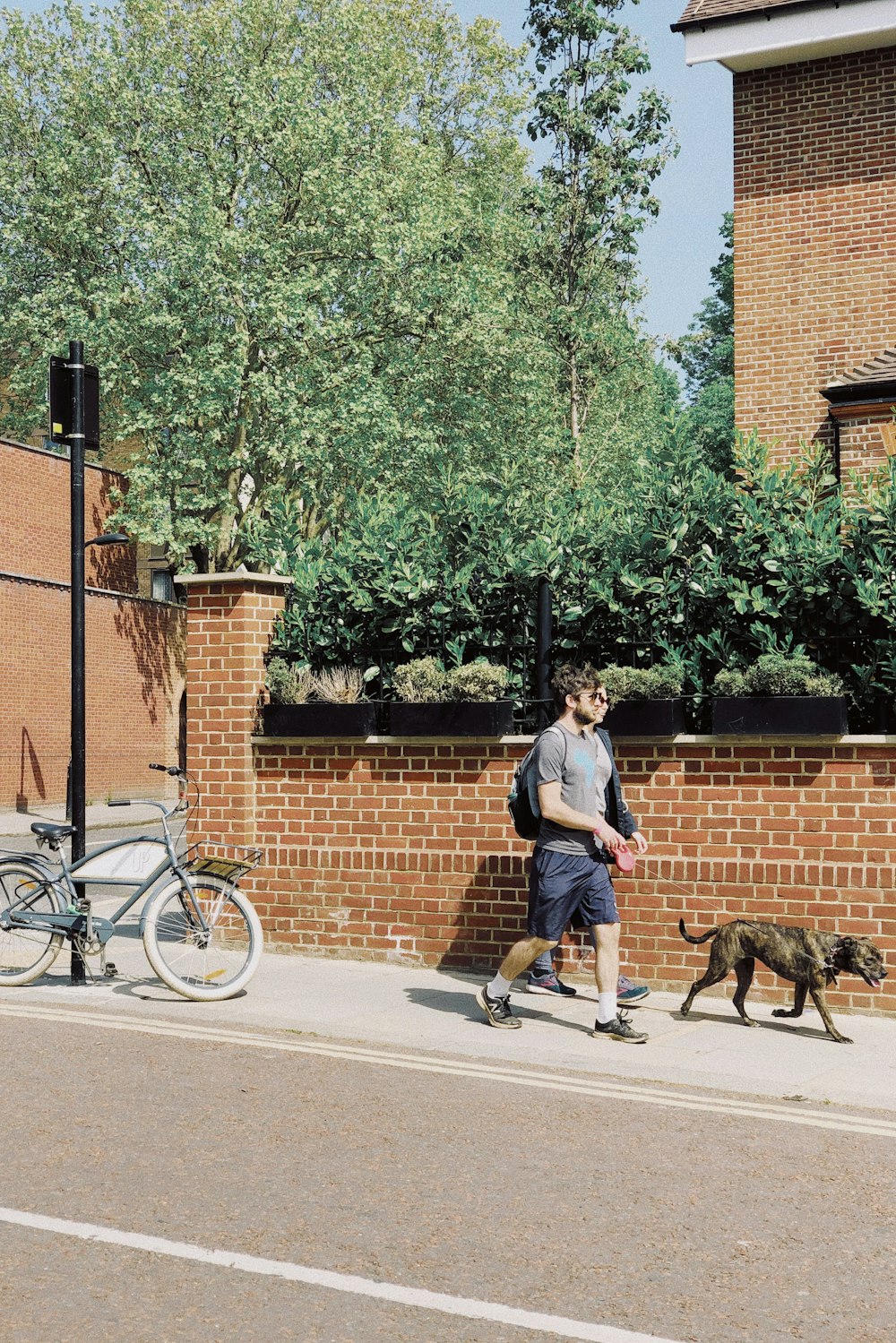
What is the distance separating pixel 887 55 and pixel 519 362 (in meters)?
16.4

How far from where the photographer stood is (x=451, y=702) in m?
10.0

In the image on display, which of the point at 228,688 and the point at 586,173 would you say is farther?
the point at 586,173

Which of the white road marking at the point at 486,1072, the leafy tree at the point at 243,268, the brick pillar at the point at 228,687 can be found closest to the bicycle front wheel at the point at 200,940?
the white road marking at the point at 486,1072

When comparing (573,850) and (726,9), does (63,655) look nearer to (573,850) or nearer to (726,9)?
(726,9)

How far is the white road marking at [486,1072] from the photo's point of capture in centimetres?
643

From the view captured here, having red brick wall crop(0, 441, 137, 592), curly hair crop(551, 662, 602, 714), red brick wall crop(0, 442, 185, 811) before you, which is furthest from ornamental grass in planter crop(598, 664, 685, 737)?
red brick wall crop(0, 442, 185, 811)

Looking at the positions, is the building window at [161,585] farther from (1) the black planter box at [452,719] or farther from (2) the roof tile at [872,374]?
(1) the black planter box at [452,719]

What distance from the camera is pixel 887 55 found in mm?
16016

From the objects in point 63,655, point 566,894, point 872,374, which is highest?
point 872,374

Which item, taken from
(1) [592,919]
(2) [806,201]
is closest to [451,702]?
(1) [592,919]

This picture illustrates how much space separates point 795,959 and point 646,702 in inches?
79.5

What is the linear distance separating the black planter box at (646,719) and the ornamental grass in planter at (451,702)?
2.78 feet

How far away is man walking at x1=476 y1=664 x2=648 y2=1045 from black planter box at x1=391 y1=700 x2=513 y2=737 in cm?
174

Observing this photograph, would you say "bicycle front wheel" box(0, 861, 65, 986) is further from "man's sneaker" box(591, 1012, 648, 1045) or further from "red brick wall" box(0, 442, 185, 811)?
"red brick wall" box(0, 442, 185, 811)
